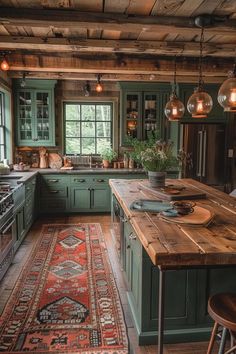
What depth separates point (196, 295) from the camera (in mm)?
2428

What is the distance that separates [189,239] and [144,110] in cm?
495

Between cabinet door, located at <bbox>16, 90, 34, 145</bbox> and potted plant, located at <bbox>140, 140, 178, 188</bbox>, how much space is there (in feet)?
11.1

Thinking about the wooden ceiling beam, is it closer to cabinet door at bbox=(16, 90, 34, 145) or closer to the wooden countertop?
cabinet door at bbox=(16, 90, 34, 145)

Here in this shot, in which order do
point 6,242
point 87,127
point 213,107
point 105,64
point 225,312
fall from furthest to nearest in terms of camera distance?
point 87,127 < point 213,107 < point 105,64 < point 6,242 < point 225,312

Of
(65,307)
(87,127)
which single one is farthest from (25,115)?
(65,307)

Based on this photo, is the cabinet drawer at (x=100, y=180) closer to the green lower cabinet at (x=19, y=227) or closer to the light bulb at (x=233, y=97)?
the green lower cabinet at (x=19, y=227)

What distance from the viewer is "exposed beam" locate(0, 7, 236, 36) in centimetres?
292

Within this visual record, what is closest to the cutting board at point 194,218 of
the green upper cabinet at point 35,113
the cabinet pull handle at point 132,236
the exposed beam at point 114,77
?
the cabinet pull handle at point 132,236

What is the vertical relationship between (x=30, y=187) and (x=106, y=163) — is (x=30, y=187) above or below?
below

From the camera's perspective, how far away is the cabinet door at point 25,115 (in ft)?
20.9

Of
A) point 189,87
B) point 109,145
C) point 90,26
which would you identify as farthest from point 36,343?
point 189,87

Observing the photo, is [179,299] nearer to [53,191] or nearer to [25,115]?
[53,191]

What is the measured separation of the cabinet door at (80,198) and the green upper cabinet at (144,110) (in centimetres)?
125

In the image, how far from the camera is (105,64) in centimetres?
510
